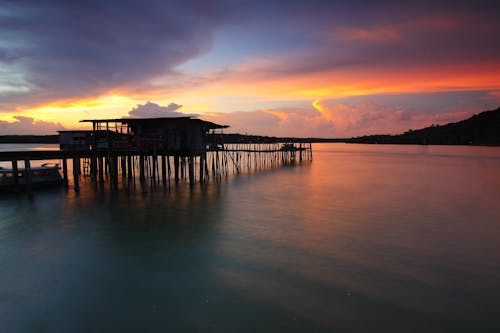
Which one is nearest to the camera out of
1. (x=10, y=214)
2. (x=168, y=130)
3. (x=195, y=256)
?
(x=195, y=256)

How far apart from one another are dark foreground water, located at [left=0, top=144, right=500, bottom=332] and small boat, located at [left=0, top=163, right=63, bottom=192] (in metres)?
3.24

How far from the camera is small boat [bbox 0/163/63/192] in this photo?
70.5ft

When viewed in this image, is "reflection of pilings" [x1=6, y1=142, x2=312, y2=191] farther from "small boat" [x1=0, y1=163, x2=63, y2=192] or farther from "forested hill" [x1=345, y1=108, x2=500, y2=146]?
"forested hill" [x1=345, y1=108, x2=500, y2=146]

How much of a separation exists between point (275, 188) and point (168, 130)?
32.3ft

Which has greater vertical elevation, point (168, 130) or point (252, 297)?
point (168, 130)

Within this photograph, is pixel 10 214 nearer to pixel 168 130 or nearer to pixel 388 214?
pixel 168 130

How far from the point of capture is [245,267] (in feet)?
31.7

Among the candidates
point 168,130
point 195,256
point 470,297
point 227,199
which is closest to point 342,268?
point 470,297

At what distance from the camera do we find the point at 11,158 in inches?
740

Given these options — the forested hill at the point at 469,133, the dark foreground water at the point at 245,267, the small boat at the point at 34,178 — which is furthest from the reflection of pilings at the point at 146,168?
the forested hill at the point at 469,133

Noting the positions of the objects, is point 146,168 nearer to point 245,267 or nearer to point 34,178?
point 34,178

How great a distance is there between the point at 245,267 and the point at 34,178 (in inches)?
812

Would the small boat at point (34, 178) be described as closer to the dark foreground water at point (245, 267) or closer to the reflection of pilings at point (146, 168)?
the reflection of pilings at point (146, 168)

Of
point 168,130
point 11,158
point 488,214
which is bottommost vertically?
point 488,214
